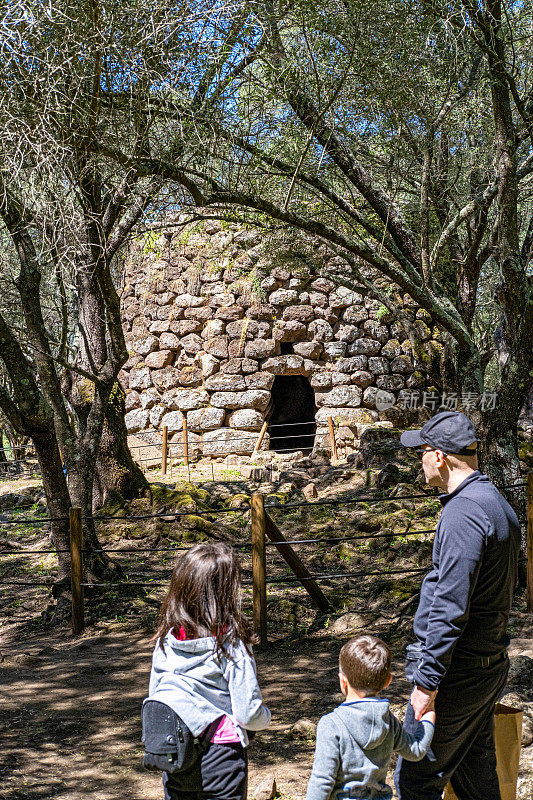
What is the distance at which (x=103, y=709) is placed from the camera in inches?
192

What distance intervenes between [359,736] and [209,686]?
0.47 metres

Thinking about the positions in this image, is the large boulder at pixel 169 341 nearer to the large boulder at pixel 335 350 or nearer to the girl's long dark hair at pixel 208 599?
the large boulder at pixel 335 350

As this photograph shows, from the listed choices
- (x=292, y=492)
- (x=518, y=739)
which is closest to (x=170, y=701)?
(x=518, y=739)

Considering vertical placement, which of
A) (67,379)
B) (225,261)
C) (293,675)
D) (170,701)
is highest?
(225,261)

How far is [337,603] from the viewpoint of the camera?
693 centimetres

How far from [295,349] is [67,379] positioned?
6989mm

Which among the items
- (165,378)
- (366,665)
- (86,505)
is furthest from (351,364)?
(366,665)

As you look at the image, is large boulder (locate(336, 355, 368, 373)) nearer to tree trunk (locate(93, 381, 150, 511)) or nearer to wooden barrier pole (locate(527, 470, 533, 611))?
tree trunk (locate(93, 381, 150, 511))

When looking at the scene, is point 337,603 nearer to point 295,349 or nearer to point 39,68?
point 39,68

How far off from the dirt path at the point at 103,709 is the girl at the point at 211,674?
159 centimetres

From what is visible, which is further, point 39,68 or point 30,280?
point 30,280

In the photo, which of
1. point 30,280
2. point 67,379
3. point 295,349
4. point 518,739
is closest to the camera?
point 518,739

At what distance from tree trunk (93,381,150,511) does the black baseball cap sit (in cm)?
766

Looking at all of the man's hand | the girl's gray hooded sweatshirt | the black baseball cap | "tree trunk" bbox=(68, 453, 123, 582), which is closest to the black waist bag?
the girl's gray hooded sweatshirt
